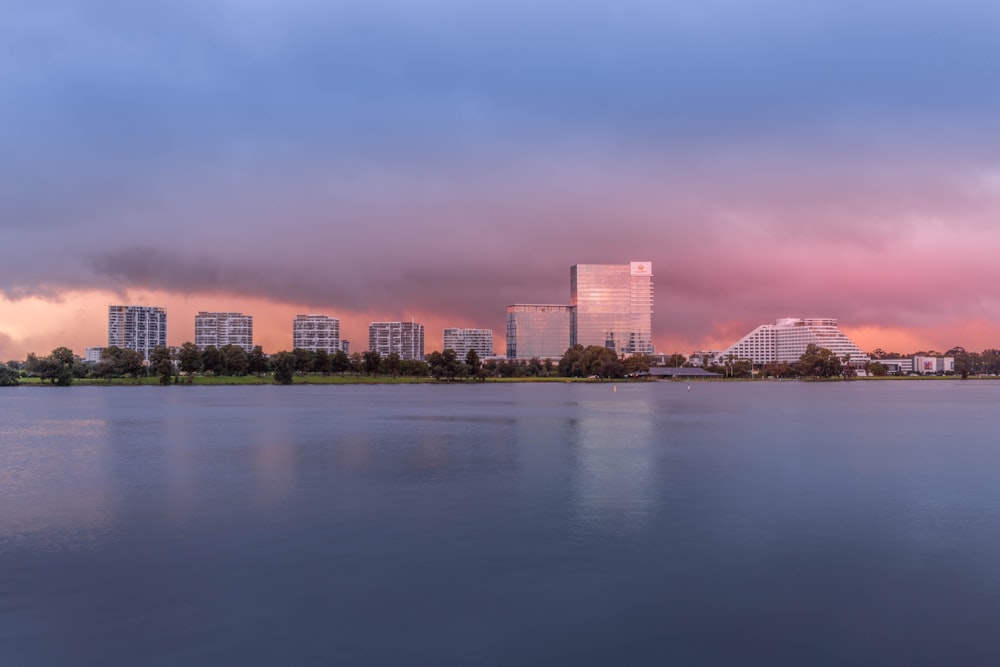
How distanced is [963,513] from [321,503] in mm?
20104

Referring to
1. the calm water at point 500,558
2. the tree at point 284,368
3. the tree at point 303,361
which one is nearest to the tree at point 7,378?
the tree at point 284,368

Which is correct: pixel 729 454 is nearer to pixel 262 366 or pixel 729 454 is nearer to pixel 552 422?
pixel 552 422

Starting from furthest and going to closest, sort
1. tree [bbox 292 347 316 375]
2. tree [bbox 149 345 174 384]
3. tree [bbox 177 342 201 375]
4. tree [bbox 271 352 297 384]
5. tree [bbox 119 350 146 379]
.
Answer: tree [bbox 292 347 316 375], tree [bbox 177 342 201 375], tree [bbox 119 350 146 379], tree [bbox 271 352 297 384], tree [bbox 149 345 174 384]

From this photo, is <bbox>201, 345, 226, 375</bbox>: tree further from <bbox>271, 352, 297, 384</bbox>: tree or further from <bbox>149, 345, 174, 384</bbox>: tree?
<bbox>271, 352, 297, 384</bbox>: tree

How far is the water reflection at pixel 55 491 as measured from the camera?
20.2m

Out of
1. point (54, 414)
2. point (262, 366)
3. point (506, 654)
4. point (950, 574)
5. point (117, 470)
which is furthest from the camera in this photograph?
point (262, 366)

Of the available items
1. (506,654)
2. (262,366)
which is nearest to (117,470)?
(506,654)

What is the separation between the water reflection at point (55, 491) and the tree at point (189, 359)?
135 metres

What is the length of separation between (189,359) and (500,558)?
17634 centimetres

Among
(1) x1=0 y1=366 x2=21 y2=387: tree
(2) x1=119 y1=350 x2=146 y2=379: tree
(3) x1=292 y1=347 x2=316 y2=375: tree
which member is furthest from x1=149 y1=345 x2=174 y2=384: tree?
(3) x1=292 y1=347 x2=316 y2=375: tree

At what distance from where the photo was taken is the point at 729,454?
3819cm

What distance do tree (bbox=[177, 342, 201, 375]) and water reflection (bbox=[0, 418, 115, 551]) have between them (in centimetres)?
13496

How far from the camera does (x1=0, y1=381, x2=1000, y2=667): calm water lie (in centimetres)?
1285

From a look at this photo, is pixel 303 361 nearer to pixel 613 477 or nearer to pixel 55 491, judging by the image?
pixel 55 491
